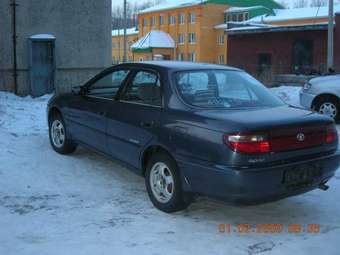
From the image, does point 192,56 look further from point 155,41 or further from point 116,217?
point 116,217

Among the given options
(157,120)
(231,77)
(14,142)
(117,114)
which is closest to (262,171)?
(157,120)

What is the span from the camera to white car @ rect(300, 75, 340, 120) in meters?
11.2

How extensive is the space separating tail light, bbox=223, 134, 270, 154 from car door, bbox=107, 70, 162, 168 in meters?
1.02

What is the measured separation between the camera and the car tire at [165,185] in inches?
199

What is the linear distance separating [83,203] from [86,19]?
34.5 feet

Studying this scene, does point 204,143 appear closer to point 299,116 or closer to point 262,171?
point 262,171

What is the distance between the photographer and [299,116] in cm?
504

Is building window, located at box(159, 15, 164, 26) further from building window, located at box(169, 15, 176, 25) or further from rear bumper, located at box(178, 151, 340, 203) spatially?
rear bumper, located at box(178, 151, 340, 203)

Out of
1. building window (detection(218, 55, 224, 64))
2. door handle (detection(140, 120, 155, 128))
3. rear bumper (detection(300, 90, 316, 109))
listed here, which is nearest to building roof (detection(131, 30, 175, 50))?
building window (detection(218, 55, 224, 64))

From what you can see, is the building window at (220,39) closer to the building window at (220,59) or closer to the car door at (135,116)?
the building window at (220,59)

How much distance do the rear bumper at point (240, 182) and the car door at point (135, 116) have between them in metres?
0.77

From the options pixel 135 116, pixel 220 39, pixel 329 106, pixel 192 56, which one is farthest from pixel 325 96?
pixel 192 56

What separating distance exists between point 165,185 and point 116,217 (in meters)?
0.60

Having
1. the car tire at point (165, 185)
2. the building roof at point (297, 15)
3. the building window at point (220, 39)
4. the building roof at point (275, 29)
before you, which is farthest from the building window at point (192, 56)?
the car tire at point (165, 185)
